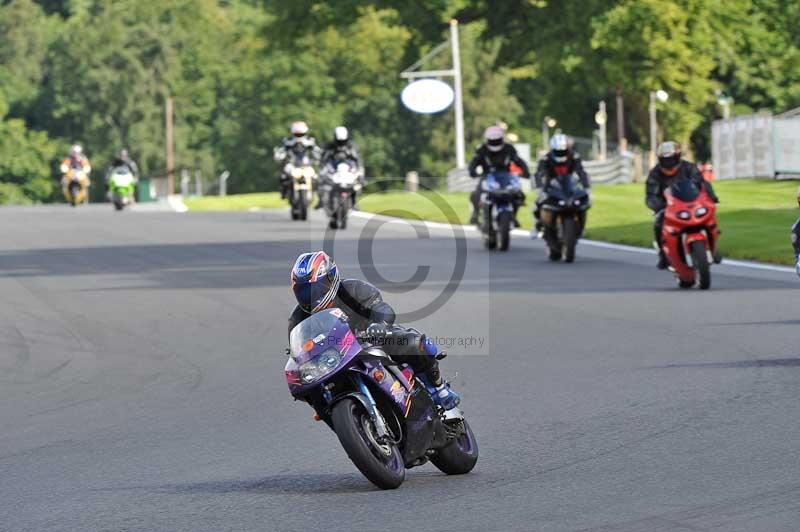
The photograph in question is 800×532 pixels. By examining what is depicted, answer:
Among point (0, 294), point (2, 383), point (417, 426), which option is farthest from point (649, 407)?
point (0, 294)

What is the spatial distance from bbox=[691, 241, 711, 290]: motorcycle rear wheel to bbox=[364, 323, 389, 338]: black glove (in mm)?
11534

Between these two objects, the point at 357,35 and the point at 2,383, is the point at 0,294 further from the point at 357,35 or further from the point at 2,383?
the point at 357,35

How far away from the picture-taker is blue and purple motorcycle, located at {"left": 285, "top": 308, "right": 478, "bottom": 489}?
27.2 ft

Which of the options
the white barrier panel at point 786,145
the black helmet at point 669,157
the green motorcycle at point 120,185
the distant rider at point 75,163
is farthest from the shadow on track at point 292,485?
the distant rider at point 75,163

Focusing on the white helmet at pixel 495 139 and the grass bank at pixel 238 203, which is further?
the grass bank at pixel 238 203

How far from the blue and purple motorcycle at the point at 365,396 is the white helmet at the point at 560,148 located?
16.9 metres

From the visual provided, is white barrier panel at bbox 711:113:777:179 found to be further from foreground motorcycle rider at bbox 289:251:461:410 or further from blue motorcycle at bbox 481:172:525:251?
foreground motorcycle rider at bbox 289:251:461:410

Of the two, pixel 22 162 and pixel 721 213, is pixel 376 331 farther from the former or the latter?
pixel 22 162

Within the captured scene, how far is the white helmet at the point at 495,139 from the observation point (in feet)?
90.8

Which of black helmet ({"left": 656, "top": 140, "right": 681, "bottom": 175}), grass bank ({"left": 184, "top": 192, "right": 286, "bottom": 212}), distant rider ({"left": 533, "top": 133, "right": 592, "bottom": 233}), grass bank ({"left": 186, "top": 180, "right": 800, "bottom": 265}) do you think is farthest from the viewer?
grass bank ({"left": 184, "top": 192, "right": 286, "bottom": 212})

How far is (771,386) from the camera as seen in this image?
11.8 m

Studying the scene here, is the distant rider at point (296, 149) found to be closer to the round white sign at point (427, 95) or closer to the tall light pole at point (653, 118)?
the round white sign at point (427, 95)

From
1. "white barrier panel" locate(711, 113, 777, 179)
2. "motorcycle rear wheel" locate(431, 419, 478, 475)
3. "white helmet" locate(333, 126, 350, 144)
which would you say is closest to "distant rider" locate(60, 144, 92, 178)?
"white barrier panel" locate(711, 113, 777, 179)

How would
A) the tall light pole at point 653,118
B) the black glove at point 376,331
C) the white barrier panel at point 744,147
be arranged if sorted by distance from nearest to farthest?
the black glove at point 376,331, the white barrier panel at point 744,147, the tall light pole at point 653,118
